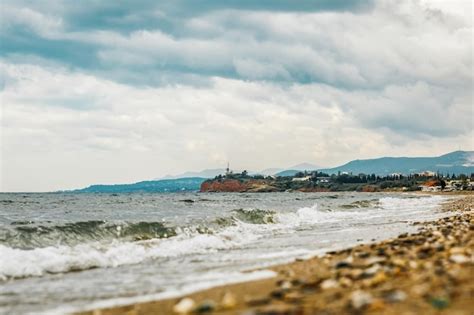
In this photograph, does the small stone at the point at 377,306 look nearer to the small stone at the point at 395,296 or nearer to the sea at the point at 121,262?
the small stone at the point at 395,296

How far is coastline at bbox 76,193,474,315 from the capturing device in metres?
6.11

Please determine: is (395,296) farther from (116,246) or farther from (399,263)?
(116,246)

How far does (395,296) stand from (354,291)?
34.1 inches

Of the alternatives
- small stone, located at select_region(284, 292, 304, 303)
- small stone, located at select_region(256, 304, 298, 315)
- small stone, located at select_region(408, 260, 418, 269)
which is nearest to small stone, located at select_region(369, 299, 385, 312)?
small stone, located at select_region(256, 304, 298, 315)

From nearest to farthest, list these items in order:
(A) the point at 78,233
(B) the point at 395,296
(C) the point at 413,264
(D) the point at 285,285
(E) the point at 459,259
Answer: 1. (B) the point at 395,296
2. (D) the point at 285,285
3. (C) the point at 413,264
4. (E) the point at 459,259
5. (A) the point at 78,233

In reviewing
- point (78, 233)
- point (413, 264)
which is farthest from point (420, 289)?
point (78, 233)

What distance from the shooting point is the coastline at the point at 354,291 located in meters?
6.11

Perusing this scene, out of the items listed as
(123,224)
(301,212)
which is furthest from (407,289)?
(301,212)

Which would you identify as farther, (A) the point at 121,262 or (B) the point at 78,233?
(B) the point at 78,233

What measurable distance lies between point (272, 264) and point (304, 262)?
29.9 inches

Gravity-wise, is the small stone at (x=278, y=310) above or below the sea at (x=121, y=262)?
above

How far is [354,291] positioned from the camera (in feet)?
23.7

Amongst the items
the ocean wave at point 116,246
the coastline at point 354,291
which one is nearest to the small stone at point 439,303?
the coastline at point 354,291

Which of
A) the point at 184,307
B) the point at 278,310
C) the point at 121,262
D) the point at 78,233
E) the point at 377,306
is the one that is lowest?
the point at 121,262
